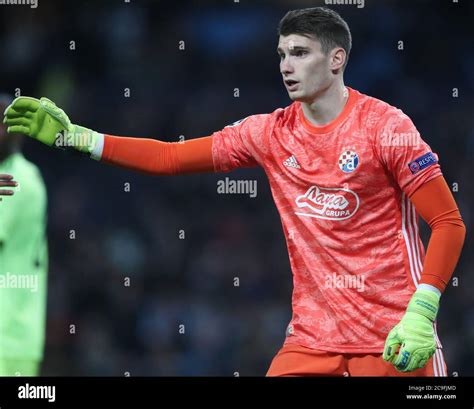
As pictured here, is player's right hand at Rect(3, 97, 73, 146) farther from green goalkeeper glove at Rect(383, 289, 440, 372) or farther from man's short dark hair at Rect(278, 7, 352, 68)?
green goalkeeper glove at Rect(383, 289, 440, 372)

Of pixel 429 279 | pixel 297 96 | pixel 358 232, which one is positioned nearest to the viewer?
pixel 429 279

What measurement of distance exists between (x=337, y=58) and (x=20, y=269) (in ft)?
9.48

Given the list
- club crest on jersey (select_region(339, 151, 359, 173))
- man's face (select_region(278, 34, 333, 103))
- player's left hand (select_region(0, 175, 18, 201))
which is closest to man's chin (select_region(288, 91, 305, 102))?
man's face (select_region(278, 34, 333, 103))

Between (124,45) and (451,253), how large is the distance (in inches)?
194

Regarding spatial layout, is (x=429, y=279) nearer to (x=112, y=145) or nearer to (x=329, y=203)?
(x=329, y=203)

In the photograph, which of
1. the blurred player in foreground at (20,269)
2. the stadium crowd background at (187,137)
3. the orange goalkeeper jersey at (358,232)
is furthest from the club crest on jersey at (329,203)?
the stadium crowd background at (187,137)

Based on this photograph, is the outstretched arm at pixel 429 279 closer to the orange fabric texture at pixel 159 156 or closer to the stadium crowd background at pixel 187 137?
the orange fabric texture at pixel 159 156

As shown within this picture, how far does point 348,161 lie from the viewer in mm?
4977

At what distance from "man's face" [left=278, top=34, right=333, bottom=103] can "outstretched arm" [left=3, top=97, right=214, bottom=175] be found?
19.8 inches

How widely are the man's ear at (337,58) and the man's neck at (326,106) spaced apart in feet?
0.31

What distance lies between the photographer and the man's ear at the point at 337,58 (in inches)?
205

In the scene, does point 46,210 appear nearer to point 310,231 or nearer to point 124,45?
point 124,45

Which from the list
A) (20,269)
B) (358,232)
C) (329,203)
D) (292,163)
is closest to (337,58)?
(292,163)
